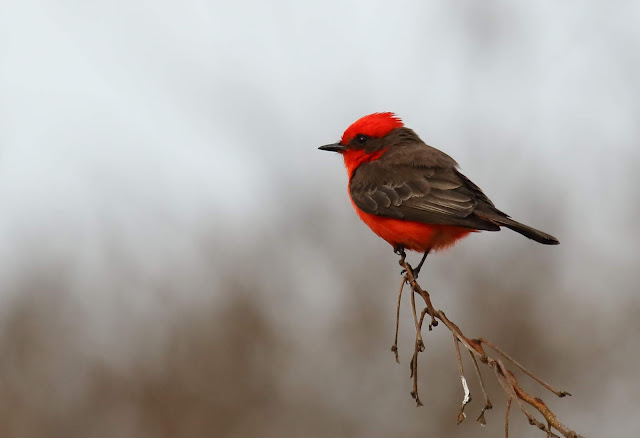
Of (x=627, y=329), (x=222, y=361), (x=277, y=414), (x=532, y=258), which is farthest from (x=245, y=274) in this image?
(x=627, y=329)

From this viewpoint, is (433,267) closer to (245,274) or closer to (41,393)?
(245,274)

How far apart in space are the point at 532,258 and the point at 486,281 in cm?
51

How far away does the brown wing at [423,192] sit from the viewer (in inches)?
184

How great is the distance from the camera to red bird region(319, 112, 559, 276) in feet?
15.4

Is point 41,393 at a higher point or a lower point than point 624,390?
higher

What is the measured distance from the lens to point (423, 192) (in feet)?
16.4

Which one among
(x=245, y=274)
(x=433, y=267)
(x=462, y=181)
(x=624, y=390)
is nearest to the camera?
(x=462, y=181)

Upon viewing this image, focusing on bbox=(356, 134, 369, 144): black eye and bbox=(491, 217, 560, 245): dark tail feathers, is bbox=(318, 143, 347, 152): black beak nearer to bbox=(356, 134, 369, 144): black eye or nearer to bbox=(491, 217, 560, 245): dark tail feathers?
bbox=(356, 134, 369, 144): black eye

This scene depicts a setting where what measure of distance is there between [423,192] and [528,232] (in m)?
0.94

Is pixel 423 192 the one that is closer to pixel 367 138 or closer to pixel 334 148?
pixel 367 138

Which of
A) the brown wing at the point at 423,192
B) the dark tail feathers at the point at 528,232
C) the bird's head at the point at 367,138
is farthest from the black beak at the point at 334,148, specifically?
the dark tail feathers at the point at 528,232

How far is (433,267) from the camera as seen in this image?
7727 millimetres

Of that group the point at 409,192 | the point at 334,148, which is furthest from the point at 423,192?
the point at 334,148

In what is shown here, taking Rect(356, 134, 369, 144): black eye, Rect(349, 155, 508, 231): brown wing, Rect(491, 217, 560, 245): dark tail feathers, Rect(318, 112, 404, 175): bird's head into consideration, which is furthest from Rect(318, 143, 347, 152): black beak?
Rect(491, 217, 560, 245): dark tail feathers
